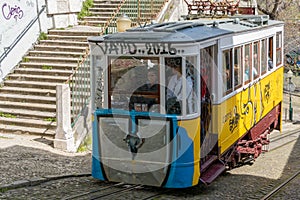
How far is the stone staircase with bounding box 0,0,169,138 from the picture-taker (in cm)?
1485

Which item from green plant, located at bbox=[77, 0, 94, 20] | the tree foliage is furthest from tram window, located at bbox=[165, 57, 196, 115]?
the tree foliage

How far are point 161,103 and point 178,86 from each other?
0.38 metres

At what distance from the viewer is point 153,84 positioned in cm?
952

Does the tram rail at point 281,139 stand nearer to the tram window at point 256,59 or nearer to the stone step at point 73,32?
the tram window at point 256,59

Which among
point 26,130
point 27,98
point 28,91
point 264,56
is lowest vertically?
point 26,130

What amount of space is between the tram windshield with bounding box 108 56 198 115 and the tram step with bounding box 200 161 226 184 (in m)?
1.27

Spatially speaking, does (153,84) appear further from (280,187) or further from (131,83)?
(280,187)

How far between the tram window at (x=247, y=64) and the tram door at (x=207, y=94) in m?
1.89

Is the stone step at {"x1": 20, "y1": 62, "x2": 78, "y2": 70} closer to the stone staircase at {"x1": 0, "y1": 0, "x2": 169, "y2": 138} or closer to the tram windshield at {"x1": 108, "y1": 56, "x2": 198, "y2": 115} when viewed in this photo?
the stone staircase at {"x1": 0, "y1": 0, "x2": 169, "y2": 138}

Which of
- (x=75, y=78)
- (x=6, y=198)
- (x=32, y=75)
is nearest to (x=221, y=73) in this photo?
(x=6, y=198)

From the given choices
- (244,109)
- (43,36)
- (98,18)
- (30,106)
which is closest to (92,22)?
(98,18)

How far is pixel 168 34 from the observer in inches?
376

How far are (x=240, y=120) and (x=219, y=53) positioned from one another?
2041mm

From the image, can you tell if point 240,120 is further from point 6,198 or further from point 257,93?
point 6,198
